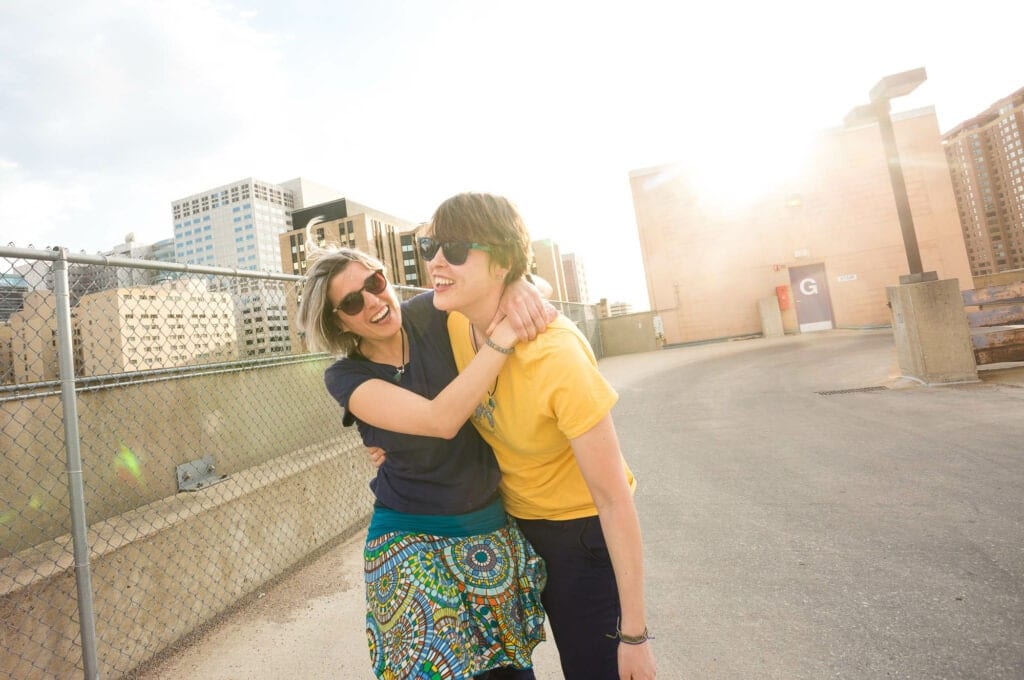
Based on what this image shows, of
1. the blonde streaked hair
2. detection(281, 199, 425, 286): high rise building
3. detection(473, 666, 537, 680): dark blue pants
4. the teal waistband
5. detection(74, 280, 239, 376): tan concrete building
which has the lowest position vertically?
detection(473, 666, 537, 680): dark blue pants

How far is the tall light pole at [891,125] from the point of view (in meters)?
7.24

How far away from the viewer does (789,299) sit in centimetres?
2234

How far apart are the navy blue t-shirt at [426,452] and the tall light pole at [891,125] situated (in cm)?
840

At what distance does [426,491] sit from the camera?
1451 millimetres

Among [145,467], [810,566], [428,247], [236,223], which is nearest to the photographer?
[428,247]

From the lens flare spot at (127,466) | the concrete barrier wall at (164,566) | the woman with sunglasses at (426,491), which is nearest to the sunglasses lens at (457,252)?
the woman with sunglasses at (426,491)

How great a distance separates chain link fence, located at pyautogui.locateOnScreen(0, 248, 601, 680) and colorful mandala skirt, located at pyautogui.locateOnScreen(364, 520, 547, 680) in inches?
A: 79.2

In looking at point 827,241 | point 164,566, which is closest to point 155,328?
point 164,566

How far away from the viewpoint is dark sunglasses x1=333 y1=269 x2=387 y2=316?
63.2 inches

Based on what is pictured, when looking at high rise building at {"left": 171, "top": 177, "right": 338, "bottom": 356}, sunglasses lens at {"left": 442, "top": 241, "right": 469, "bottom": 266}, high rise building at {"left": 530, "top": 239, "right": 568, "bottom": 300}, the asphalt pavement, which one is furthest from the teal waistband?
high rise building at {"left": 171, "top": 177, "right": 338, "bottom": 356}

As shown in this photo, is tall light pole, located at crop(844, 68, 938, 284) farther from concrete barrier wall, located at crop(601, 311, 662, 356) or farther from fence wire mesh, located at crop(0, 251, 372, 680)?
concrete barrier wall, located at crop(601, 311, 662, 356)

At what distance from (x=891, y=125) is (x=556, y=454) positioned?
9.76 meters

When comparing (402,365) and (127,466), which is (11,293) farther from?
(402,365)

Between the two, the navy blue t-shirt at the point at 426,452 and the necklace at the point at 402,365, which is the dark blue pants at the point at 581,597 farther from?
the necklace at the point at 402,365
